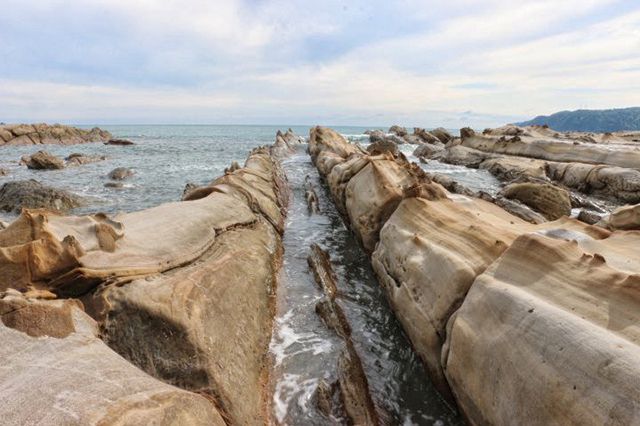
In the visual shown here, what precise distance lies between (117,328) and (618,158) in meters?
22.1

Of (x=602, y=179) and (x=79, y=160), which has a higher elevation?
(x=79, y=160)

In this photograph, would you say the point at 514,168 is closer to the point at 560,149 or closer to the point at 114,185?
the point at 560,149

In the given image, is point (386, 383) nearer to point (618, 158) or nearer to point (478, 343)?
point (478, 343)

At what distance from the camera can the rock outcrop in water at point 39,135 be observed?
4819 cm

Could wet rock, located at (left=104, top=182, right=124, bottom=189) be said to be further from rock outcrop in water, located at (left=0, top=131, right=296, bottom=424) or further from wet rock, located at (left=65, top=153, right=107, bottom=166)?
rock outcrop in water, located at (left=0, top=131, right=296, bottom=424)

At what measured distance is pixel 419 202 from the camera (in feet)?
22.3

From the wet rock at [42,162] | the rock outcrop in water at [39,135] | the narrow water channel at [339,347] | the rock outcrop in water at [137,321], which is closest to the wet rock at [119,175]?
the wet rock at [42,162]

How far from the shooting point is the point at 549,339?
3.11m

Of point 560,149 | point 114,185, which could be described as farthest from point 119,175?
point 560,149

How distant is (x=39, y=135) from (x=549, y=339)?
213 feet

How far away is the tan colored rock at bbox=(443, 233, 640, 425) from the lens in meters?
2.65

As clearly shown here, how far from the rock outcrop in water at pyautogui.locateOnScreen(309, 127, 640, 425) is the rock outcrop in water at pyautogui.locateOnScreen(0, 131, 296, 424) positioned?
2262 mm

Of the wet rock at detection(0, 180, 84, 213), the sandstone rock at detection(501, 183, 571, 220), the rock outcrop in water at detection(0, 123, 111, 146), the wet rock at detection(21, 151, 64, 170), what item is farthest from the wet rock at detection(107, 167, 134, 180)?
the rock outcrop in water at detection(0, 123, 111, 146)

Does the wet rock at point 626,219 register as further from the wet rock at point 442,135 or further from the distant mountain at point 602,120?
the distant mountain at point 602,120
